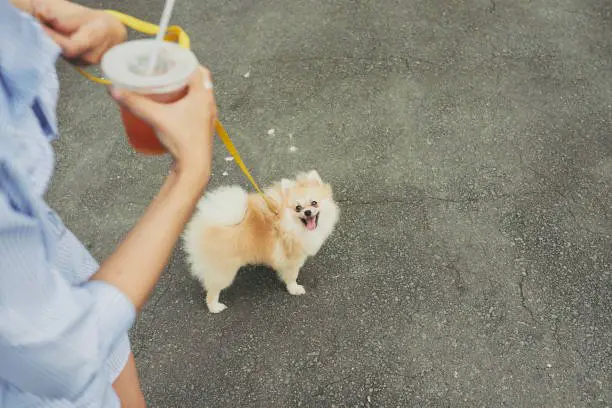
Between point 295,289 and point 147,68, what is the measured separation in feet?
5.44

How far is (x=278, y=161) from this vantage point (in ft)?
9.41

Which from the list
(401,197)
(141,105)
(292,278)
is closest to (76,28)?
(141,105)

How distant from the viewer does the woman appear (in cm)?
57

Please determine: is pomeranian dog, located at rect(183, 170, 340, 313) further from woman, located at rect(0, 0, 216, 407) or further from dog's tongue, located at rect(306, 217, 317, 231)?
woman, located at rect(0, 0, 216, 407)

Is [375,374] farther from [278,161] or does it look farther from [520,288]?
[278,161]

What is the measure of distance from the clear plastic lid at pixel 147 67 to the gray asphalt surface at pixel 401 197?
1629mm

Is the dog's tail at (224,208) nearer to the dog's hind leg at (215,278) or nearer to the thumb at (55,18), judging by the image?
the dog's hind leg at (215,278)

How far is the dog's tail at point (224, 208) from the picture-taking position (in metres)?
1.91

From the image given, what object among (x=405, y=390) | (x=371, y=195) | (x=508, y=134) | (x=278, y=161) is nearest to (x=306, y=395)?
(x=405, y=390)

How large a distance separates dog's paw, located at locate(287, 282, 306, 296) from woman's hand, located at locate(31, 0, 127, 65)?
5.08ft

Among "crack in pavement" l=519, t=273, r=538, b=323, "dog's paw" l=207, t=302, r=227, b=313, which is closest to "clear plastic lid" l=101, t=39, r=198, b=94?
"dog's paw" l=207, t=302, r=227, b=313

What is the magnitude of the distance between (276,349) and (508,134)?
2.06 metres

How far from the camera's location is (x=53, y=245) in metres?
0.66

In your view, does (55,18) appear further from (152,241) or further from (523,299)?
(523,299)
